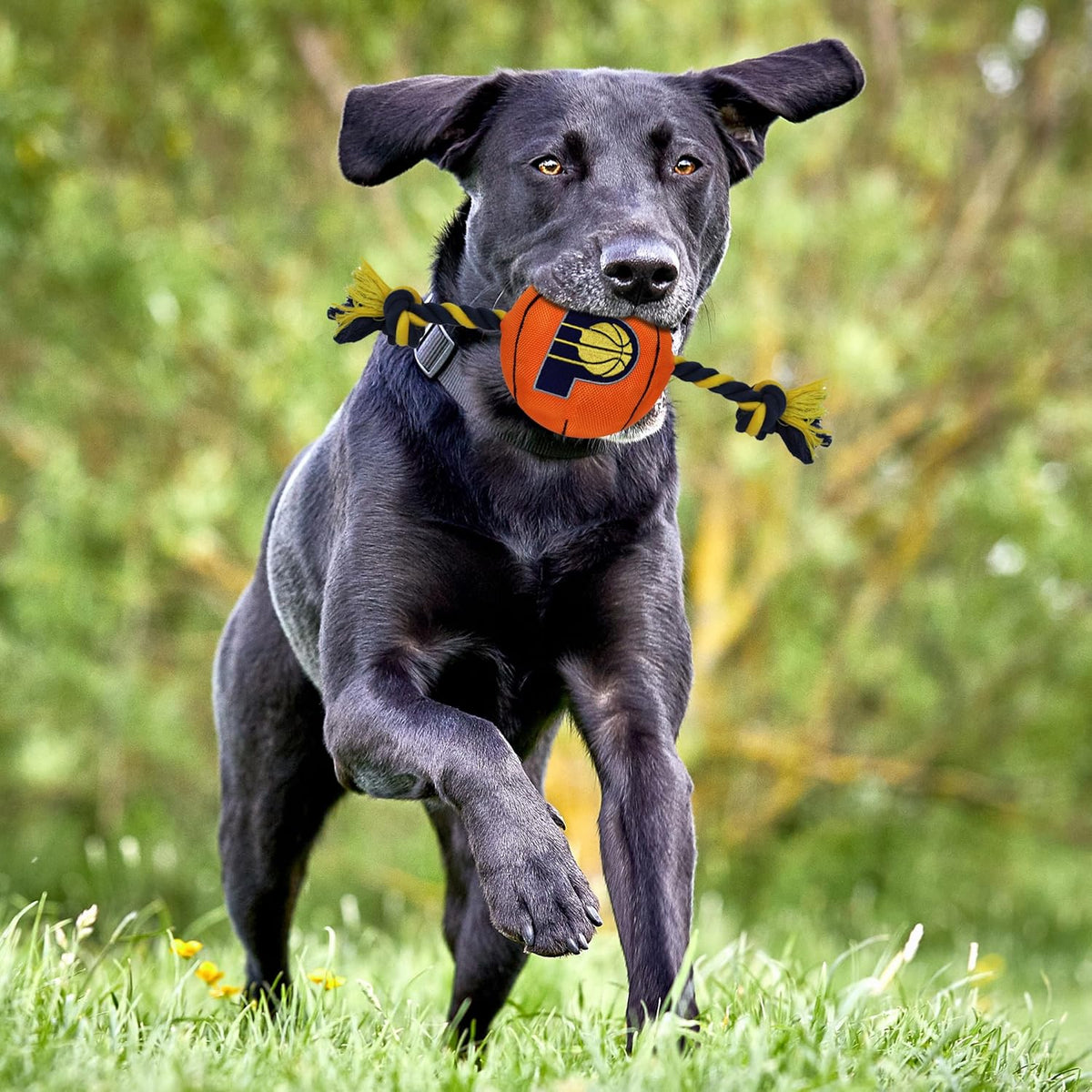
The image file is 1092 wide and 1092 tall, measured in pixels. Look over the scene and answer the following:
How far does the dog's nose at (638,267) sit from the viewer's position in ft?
A: 9.03

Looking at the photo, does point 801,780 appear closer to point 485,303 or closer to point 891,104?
point 891,104

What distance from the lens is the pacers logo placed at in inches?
110

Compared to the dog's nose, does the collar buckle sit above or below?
below

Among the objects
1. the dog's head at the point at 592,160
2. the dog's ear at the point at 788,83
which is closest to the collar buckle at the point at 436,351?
the dog's head at the point at 592,160

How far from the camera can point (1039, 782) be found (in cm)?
997

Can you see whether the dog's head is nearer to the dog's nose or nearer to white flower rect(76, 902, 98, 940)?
the dog's nose

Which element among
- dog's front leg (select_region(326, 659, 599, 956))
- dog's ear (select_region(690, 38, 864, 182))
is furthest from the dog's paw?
dog's ear (select_region(690, 38, 864, 182))

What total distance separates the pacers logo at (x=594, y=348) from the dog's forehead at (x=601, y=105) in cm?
47

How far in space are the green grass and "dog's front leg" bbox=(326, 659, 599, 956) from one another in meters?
0.21

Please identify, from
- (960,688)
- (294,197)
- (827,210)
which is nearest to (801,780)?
(960,688)

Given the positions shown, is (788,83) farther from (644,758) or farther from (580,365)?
(644,758)

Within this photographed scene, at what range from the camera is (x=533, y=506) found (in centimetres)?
303

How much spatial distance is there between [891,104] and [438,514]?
730cm

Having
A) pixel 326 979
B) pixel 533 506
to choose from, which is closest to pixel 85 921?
pixel 326 979
